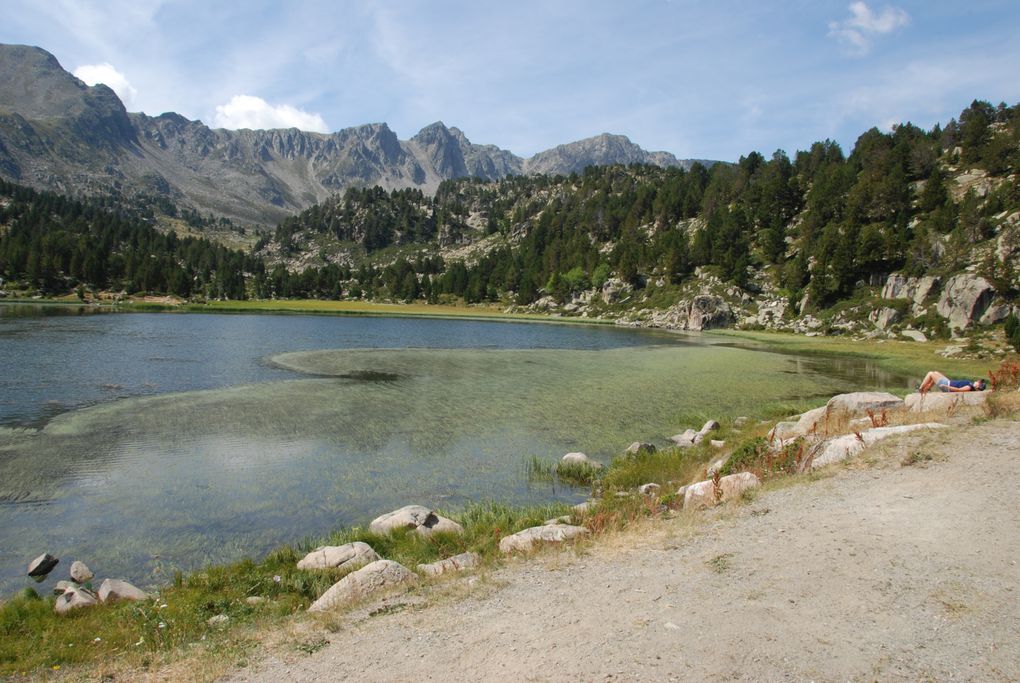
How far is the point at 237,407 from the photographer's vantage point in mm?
28656

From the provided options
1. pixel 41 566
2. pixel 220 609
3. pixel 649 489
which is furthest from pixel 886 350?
pixel 41 566

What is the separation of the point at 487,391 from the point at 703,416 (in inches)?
539

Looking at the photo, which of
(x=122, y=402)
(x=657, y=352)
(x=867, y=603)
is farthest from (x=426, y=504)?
(x=657, y=352)

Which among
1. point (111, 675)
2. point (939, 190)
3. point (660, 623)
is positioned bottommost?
point (111, 675)

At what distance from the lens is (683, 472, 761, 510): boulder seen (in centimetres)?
1385

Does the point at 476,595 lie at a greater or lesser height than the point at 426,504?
greater

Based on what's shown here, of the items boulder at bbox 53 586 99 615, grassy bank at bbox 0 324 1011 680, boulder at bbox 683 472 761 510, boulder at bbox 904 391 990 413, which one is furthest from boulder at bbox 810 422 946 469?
boulder at bbox 53 586 99 615

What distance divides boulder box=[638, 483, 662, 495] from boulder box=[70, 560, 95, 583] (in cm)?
1400

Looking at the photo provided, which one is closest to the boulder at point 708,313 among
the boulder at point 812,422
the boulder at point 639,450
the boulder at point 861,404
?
the boulder at point 861,404

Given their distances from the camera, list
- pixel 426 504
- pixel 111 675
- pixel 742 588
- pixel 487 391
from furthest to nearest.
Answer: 1. pixel 487 391
2. pixel 426 504
3. pixel 742 588
4. pixel 111 675

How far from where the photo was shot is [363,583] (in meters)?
10.1

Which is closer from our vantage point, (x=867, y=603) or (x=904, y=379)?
(x=867, y=603)

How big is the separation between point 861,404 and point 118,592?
966 inches

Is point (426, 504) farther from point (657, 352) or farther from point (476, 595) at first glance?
point (657, 352)
